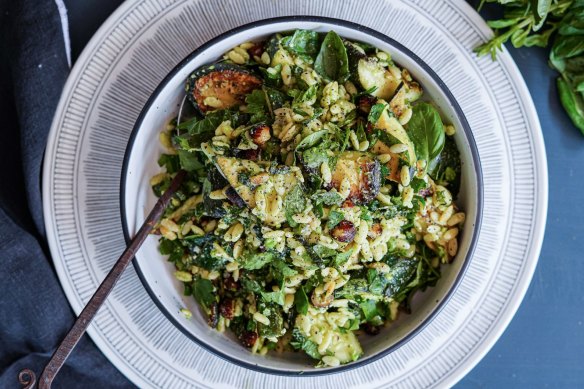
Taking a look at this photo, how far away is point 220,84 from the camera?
8.56ft

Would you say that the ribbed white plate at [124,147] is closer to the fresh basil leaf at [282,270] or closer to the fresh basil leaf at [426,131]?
the fresh basil leaf at [426,131]

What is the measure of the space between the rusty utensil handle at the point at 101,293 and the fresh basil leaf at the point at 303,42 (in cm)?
74

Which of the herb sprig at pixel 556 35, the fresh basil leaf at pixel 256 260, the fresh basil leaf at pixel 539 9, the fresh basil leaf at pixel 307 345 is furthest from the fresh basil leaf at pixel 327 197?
the fresh basil leaf at pixel 539 9

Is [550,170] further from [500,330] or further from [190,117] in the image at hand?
[190,117]

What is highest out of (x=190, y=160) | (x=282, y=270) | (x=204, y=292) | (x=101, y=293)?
(x=190, y=160)

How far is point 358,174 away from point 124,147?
3.86 feet

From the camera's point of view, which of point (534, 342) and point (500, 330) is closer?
point (500, 330)

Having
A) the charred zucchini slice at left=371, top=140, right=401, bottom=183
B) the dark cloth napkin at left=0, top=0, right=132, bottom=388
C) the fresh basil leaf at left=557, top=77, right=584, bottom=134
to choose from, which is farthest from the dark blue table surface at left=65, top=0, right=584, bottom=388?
the dark cloth napkin at left=0, top=0, right=132, bottom=388

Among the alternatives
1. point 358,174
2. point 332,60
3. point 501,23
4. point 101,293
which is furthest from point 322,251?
point 501,23

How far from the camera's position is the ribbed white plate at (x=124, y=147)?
2.82 metres

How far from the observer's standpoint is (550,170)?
3.26 metres

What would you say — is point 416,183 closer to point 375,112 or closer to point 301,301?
point 375,112

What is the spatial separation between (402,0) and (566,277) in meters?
1.72

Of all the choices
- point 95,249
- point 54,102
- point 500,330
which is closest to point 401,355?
point 500,330
